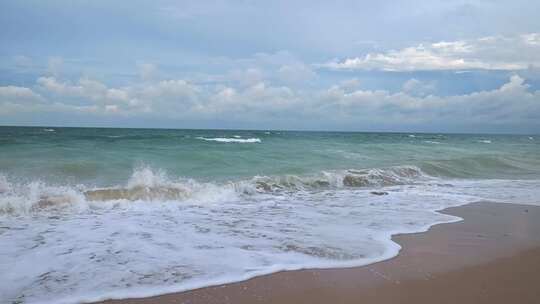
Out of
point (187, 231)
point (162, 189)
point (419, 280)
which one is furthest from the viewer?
point (162, 189)

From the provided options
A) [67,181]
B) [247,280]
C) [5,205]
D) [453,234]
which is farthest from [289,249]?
[67,181]

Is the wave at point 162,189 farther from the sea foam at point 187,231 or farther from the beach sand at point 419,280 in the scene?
the beach sand at point 419,280

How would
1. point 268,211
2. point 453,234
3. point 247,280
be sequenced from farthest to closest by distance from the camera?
point 268,211 → point 453,234 → point 247,280

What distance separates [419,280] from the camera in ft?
13.7

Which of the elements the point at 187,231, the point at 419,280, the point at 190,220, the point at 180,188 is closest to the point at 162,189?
the point at 180,188

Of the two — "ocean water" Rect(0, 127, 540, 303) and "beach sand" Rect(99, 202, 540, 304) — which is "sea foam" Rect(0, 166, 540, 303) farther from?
"beach sand" Rect(99, 202, 540, 304)

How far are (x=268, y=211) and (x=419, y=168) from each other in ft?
33.2

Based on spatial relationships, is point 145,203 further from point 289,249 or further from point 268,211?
point 289,249

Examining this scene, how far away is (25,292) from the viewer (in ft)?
12.3

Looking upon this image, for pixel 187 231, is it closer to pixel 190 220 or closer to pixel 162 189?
pixel 190 220

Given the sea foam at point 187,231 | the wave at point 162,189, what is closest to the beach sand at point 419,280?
the sea foam at point 187,231

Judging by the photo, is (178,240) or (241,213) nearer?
(178,240)

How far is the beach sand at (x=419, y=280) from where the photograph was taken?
12.2 ft

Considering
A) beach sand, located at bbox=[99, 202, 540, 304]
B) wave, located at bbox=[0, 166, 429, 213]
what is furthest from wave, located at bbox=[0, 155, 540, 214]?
beach sand, located at bbox=[99, 202, 540, 304]
